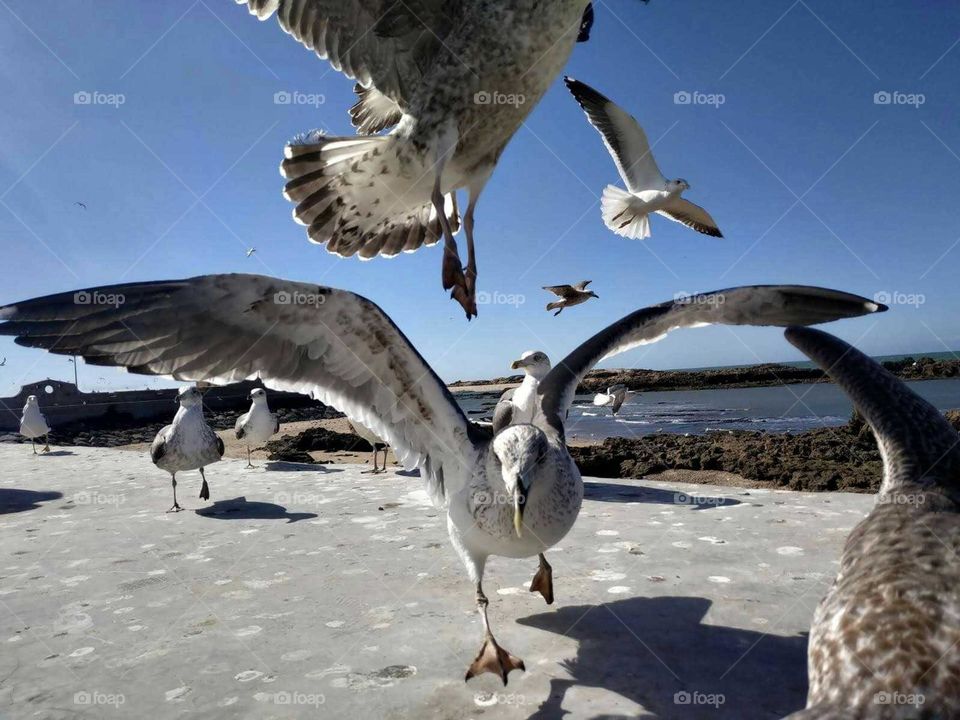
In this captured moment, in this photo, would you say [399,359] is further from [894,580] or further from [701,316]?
[894,580]

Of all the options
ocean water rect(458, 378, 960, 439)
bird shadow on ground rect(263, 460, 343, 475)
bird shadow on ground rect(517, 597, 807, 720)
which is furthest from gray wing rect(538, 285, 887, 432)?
ocean water rect(458, 378, 960, 439)

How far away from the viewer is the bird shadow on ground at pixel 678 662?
6.77ft

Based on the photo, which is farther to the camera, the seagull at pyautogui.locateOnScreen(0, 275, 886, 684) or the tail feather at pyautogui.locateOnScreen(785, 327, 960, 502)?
the seagull at pyautogui.locateOnScreen(0, 275, 886, 684)

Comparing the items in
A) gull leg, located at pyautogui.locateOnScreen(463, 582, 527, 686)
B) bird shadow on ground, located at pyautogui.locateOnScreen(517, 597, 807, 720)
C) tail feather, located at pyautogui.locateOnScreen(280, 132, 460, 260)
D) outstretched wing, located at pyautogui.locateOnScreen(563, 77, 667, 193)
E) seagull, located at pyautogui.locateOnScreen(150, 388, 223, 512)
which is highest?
outstretched wing, located at pyautogui.locateOnScreen(563, 77, 667, 193)

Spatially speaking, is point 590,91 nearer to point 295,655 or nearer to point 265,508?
point 265,508

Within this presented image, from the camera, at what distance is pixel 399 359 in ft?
9.43

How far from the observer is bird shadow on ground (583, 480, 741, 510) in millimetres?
4859

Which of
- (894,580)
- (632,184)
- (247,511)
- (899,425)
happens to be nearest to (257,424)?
(247,511)

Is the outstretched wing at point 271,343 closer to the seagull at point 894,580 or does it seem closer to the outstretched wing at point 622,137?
the seagull at point 894,580

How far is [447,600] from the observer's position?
3074 mm

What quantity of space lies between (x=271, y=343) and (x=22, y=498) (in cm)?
551

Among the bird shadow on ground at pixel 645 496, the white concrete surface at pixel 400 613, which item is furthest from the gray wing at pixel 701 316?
the bird shadow on ground at pixel 645 496

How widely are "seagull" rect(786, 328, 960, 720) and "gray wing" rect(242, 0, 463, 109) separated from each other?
102 inches

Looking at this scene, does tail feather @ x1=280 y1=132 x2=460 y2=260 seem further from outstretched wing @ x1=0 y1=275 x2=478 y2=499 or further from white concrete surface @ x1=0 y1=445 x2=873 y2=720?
white concrete surface @ x1=0 y1=445 x2=873 y2=720
